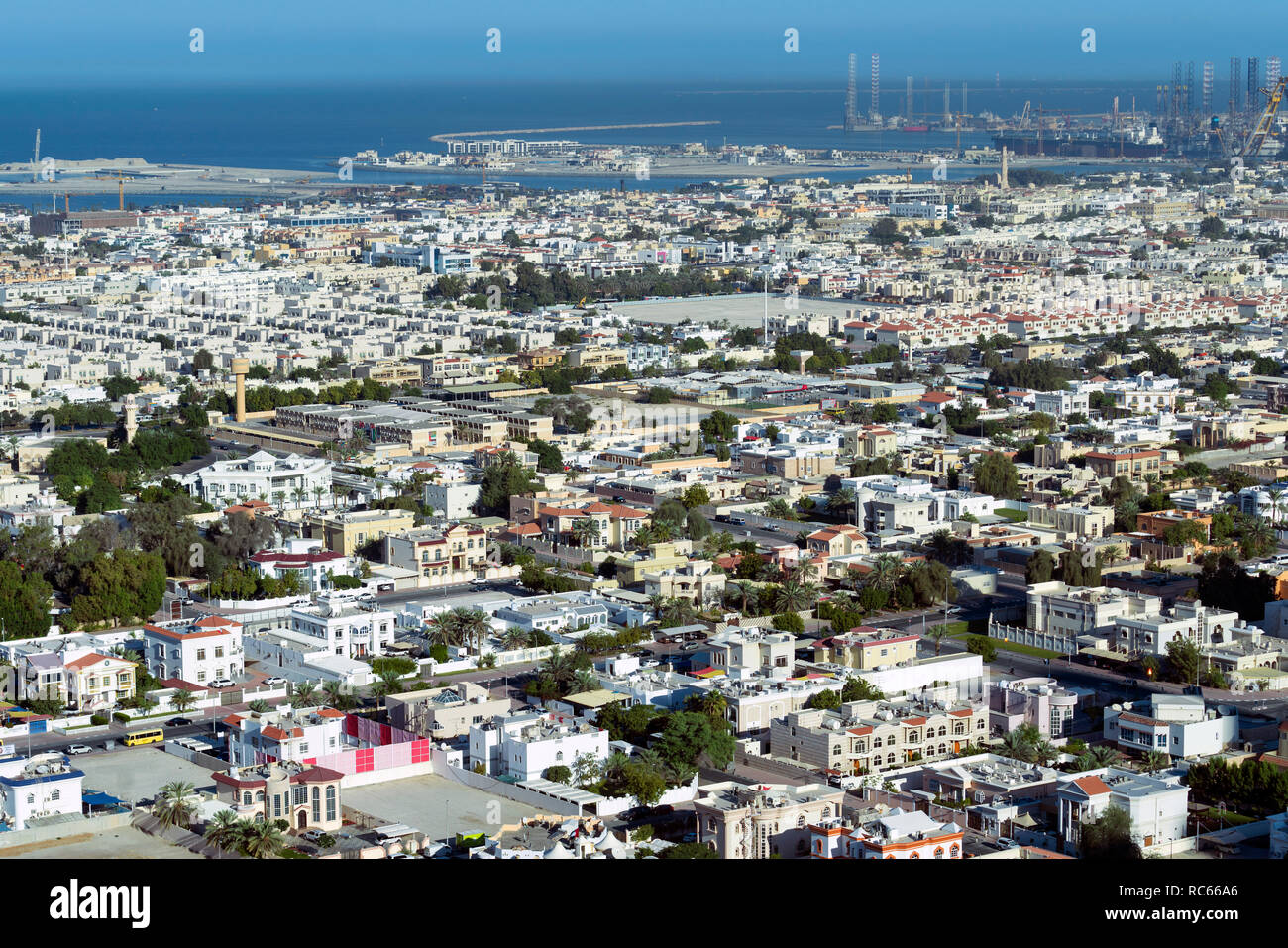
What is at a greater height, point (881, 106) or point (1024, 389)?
point (881, 106)

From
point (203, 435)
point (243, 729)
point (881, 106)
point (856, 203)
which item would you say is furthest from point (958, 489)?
point (881, 106)

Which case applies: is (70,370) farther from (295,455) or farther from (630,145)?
(630,145)

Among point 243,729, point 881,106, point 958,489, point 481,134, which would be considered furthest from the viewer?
point 881,106

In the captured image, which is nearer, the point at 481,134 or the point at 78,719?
the point at 78,719

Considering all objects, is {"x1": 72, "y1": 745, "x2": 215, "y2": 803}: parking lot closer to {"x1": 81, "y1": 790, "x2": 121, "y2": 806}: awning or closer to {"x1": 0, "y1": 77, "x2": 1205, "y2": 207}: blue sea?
{"x1": 81, "y1": 790, "x2": 121, "y2": 806}: awning

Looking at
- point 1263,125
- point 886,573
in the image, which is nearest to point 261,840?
point 886,573

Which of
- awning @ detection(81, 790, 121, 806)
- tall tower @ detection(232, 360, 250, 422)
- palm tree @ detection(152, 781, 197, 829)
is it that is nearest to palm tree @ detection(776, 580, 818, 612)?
awning @ detection(81, 790, 121, 806)

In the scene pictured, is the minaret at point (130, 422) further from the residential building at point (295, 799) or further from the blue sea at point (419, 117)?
the blue sea at point (419, 117)

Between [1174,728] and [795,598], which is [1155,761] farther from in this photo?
[795,598]
